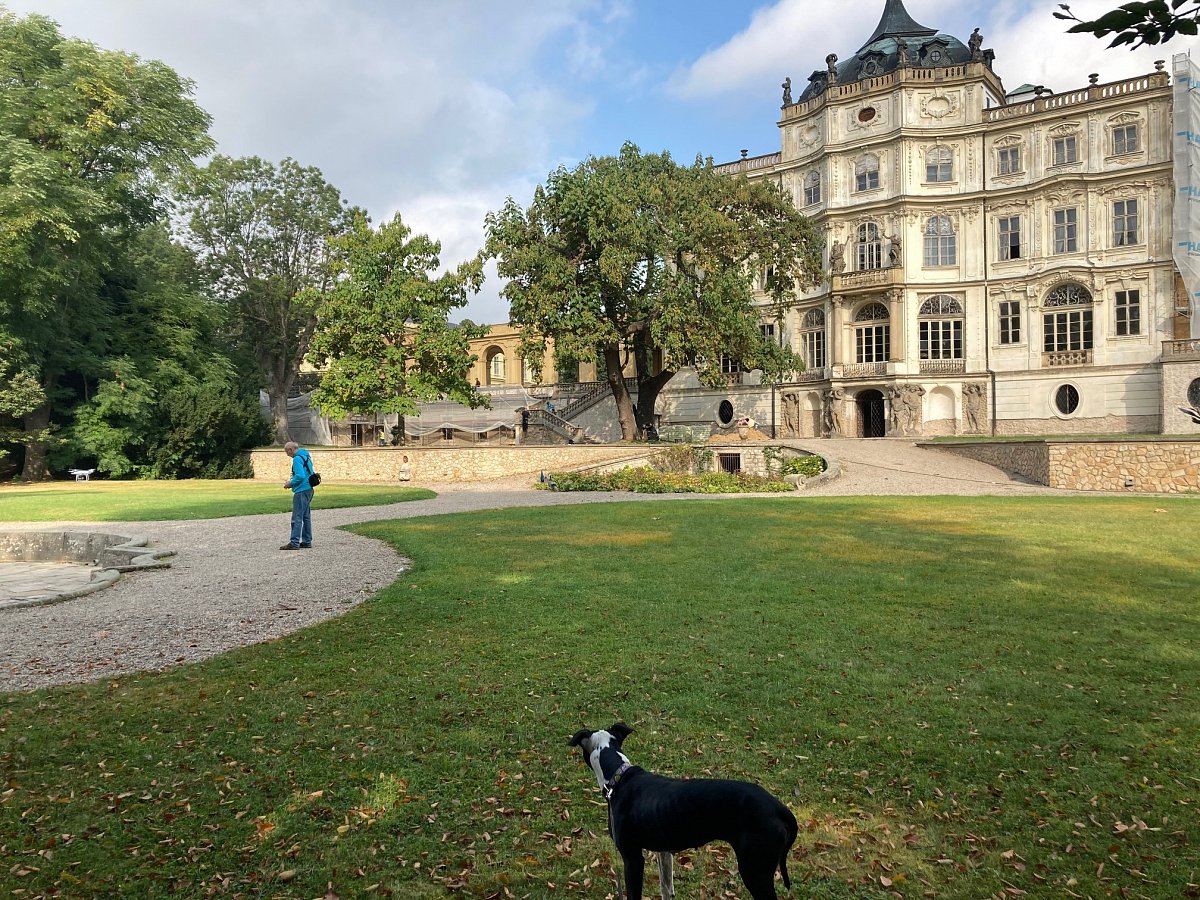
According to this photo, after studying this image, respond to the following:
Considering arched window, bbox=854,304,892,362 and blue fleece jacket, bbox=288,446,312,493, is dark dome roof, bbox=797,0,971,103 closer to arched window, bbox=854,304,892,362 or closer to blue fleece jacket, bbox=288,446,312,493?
arched window, bbox=854,304,892,362

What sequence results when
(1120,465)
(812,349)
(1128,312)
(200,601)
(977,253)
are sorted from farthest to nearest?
(812,349), (977,253), (1128,312), (1120,465), (200,601)

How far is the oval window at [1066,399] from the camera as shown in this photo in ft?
130

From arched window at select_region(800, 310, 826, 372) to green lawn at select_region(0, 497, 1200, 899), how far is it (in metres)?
37.9

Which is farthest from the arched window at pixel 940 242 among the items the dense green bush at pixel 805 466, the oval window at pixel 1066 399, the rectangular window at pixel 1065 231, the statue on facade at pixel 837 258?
the dense green bush at pixel 805 466

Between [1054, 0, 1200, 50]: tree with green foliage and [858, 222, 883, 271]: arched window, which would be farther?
[858, 222, 883, 271]: arched window

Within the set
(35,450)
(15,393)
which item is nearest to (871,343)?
(15,393)

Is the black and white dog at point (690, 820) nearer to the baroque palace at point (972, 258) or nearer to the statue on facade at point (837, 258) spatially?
the baroque palace at point (972, 258)

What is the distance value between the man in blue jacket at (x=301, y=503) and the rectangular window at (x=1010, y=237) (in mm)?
40505

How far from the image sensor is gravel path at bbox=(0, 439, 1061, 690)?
22.4ft

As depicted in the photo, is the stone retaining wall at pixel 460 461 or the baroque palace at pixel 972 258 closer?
the stone retaining wall at pixel 460 461

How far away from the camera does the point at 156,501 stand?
23.2 metres

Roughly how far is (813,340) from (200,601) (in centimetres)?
4151

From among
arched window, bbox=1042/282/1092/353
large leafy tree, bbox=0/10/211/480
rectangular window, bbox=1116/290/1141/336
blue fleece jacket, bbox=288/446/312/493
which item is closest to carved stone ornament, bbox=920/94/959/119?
arched window, bbox=1042/282/1092/353

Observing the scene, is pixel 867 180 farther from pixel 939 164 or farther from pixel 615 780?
pixel 615 780
